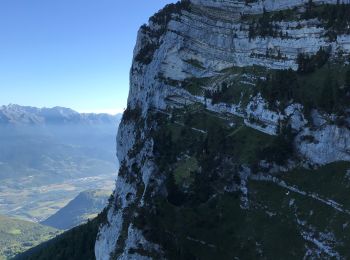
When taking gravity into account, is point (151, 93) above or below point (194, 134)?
above

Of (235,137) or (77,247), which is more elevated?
(235,137)

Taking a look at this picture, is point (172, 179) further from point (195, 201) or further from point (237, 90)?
point (237, 90)

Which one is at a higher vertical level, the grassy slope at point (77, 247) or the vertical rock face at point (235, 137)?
the vertical rock face at point (235, 137)

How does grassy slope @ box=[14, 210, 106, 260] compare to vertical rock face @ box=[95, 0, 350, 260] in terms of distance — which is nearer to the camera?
vertical rock face @ box=[95, 0, 350, 260]

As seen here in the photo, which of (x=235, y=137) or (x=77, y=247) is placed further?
(x=77, y=247)

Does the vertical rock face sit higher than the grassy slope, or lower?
higher

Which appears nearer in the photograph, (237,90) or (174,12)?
(237,90)

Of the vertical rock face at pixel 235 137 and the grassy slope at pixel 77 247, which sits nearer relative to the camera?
the vertical rock face at pixel 235 137

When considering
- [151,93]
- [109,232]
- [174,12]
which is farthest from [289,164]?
[174,12]
